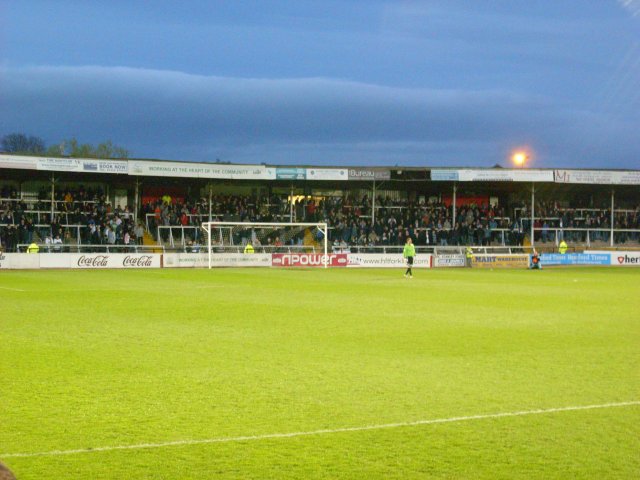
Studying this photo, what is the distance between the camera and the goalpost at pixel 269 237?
47188 mm

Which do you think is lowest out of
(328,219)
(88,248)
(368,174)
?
(88,248)

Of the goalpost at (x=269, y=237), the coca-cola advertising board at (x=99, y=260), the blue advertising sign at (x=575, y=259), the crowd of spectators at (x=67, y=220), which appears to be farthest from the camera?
the blue advertising sign at (x=575, y=259)

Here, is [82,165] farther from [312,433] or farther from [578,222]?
[312,433]

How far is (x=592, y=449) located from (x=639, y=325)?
1090cm

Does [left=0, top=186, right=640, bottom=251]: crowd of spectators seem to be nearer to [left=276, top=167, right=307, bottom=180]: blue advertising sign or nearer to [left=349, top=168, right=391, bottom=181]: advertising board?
[left=276, top=167, right=307, bottom=180]: blue advertising sign

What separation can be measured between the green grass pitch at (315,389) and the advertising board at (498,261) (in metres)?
29.0

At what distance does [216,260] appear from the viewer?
45.3 meters

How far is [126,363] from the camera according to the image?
1127 cm

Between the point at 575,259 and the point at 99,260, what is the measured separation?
29258 mm

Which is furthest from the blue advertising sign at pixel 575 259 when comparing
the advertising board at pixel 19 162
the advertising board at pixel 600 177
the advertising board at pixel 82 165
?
the advertising board at pixel 19 162

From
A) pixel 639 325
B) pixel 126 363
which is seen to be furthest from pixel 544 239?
pixel 126 363

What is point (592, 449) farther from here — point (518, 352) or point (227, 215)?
point (227, 215)

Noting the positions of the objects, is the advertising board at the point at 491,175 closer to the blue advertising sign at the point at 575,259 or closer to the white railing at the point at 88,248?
the blue advertising sign at the point at 575,259

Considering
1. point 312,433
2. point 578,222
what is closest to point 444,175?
point 578,222
